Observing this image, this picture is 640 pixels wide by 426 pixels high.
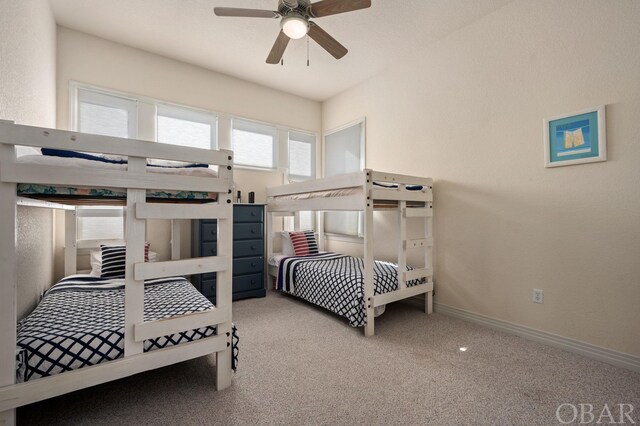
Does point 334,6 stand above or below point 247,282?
above

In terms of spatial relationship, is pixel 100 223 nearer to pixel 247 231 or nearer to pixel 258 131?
pixel 247 231

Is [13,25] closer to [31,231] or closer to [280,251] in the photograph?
[31,231]

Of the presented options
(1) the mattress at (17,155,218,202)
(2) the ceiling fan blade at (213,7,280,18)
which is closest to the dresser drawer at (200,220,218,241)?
(1) the mattress at (17,155,218,202)

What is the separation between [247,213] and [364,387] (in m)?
2.27

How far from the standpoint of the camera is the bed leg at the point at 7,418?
1.12 meters

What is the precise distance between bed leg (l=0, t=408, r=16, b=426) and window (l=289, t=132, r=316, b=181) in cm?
358

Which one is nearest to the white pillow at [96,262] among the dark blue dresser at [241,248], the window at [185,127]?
the dark blue dresser at [241,248]

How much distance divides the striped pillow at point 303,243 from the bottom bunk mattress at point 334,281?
0.14 m

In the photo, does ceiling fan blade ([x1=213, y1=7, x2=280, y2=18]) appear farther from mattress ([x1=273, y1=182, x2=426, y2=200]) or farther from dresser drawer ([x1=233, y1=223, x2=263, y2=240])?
dresser drawer ([x1=233, y1=223, x2=263, y2=240])

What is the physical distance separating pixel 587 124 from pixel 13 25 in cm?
368

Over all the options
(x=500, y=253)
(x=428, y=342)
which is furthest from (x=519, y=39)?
(x=428, y=342)

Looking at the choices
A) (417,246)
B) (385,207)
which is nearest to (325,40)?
(385,207)

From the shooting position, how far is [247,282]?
335 centimetres

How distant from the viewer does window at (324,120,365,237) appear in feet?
13.2
